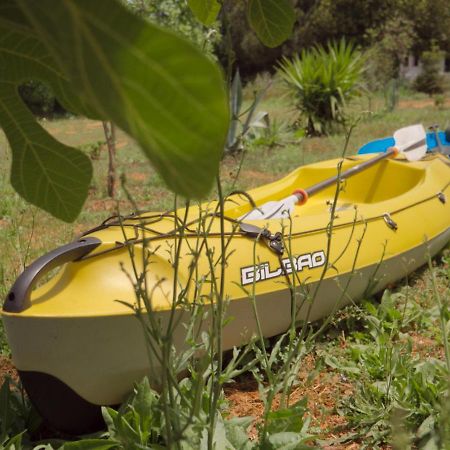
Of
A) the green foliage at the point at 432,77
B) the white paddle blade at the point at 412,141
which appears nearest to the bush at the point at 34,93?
the white paddle blade at the point at 412,141

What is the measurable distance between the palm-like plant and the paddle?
16.8 ft

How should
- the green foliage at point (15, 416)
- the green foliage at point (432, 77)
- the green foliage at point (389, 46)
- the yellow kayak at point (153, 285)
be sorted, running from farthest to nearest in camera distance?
the green foliage at point (432, 77) → the green foliage at point (389, 46) → the green foliage at point (15, 416) → the yellow kayak at point (153, 285)

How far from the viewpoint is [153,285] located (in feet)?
6.66

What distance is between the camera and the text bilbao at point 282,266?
7.39 feet

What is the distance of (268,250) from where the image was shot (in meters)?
2.35

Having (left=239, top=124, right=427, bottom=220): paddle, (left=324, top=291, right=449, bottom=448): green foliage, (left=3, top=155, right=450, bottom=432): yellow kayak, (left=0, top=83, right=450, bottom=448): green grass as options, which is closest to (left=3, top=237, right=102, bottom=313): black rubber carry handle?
(left=3, top=155, right=450, bottom=432): yellow kayak

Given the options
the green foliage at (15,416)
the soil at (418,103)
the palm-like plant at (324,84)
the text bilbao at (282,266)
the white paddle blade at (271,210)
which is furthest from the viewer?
the soil at (418,103)

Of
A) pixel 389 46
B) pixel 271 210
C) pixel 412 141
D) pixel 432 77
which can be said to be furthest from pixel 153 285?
pixel 389 46

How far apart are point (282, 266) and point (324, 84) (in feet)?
24.3

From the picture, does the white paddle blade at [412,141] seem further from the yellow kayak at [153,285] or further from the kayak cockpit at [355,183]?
the yellow kayak at [153,285]

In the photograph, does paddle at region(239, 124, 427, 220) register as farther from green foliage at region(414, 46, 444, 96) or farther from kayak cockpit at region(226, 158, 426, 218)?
green foliage at region(414, 46, 444, 96)

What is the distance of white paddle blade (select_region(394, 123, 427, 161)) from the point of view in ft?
13.7

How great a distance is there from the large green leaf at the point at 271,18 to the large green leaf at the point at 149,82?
1.36 ft

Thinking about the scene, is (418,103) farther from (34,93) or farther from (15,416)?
(34,93)
